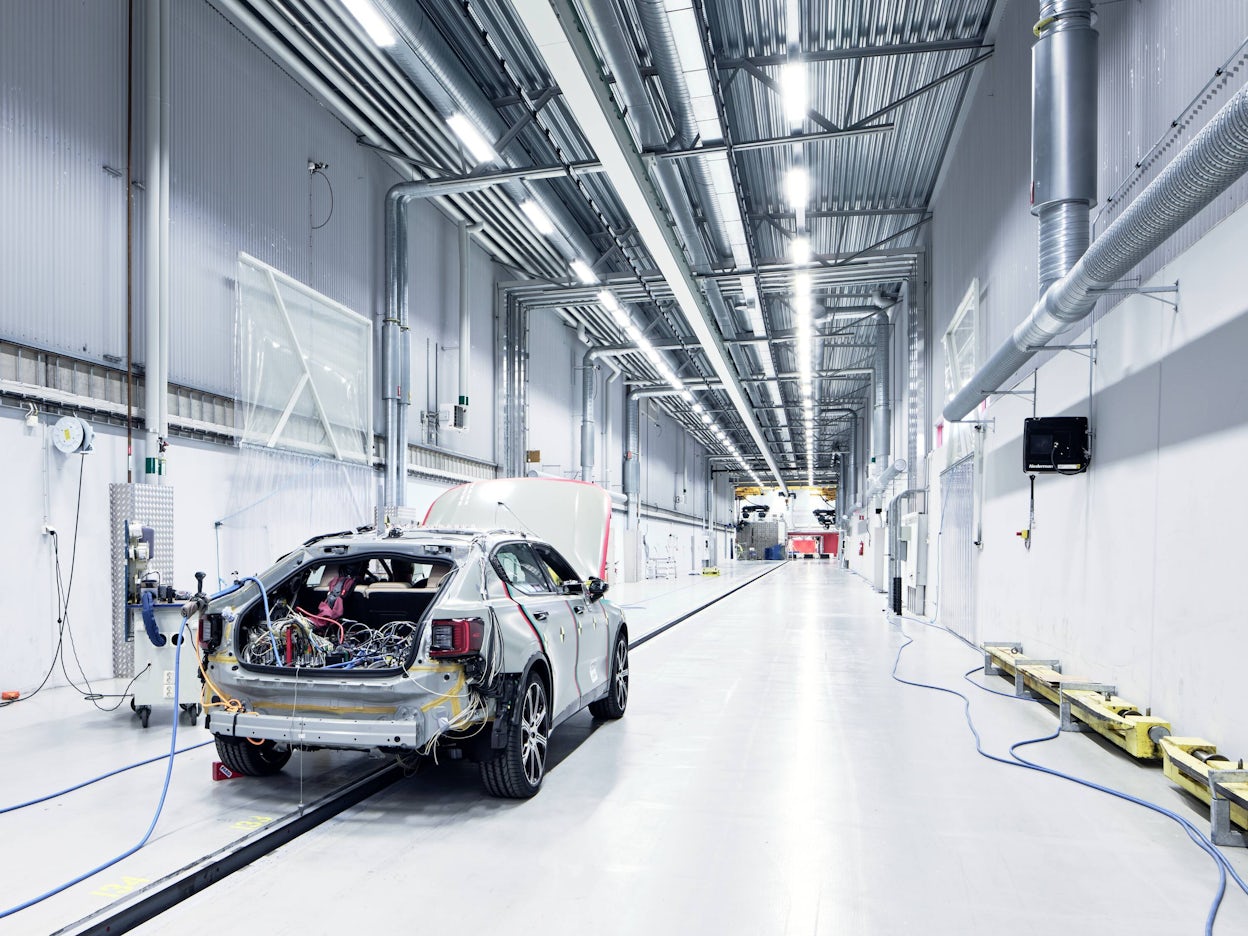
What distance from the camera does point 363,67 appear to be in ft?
30.9

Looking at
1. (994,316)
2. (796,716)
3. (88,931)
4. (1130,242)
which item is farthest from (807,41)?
(88,931)

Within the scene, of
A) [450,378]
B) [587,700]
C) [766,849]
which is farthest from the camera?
[450,378]

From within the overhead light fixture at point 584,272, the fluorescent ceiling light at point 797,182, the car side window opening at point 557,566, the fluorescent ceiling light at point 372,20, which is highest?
the fluorescent ceiling light at point 372,20

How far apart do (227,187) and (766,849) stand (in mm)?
8454

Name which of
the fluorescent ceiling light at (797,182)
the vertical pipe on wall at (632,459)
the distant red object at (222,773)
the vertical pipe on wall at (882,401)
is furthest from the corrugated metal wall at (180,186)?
the vertical pipe on wall at (632,459)

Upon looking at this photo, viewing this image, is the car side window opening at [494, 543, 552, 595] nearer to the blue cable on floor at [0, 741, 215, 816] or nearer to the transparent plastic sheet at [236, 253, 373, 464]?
the blue cable on floor at [0, 741, 215, 816]

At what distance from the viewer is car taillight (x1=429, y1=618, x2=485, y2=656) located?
3.46 m

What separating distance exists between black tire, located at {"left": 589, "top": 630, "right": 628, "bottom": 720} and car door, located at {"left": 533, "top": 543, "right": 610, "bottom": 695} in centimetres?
18

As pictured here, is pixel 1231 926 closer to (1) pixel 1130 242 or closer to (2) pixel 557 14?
(1) pixel 1130 242

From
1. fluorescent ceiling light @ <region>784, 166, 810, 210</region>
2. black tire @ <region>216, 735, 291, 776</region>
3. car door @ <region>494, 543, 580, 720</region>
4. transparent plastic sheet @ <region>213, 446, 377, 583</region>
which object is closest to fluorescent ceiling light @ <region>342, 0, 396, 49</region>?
transparent plastic sheet @ <region>213, 446, 377, 583</region>

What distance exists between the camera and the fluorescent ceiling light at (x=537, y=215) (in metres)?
11.3

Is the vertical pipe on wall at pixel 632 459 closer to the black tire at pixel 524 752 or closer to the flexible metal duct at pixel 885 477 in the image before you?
the flexible metal duct at pixel 885 477

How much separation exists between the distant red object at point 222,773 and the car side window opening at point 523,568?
1.71m

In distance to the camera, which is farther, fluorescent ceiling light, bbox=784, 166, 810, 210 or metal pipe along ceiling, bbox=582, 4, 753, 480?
fluorescent ceiling light, bbox=784, 166, 810, 210
